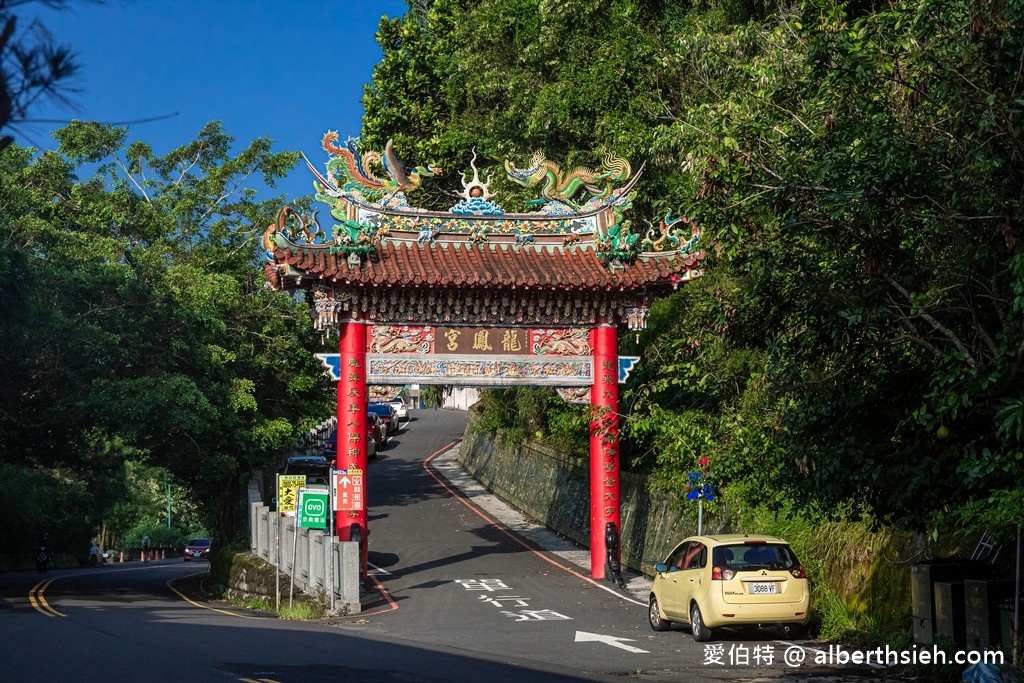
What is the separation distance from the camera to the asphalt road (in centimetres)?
1376

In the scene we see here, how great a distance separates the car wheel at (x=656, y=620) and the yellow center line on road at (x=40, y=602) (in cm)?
1216

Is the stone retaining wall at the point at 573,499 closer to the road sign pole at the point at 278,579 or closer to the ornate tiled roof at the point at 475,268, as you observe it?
the ornate tiled roof at the point at 475,268

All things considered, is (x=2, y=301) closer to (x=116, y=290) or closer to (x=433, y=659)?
(x=116, y=290)

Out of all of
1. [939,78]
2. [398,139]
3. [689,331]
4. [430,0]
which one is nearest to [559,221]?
[689,331]

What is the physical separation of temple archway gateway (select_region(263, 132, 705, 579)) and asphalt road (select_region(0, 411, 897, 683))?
260 cm

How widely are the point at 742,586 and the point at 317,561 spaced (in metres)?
9.67

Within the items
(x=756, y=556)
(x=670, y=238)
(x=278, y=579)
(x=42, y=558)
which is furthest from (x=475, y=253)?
(x=42, y=558)

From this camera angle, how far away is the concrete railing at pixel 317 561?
843 inches

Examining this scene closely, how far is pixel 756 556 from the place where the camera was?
1672cm

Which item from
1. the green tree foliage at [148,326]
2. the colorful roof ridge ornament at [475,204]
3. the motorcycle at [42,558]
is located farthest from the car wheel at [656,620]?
the motorcycle at [42,558]

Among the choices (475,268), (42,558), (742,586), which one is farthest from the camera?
(42,558)

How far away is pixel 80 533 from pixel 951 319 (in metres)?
68.3

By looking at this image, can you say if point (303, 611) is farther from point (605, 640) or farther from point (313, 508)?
point (605, 640)

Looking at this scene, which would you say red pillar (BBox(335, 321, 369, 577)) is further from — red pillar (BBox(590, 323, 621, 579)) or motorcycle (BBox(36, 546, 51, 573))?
motorcycle (BBox(36, 546, 51, 573))
